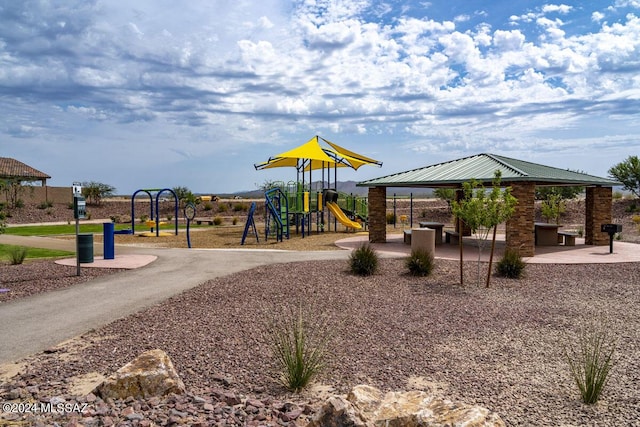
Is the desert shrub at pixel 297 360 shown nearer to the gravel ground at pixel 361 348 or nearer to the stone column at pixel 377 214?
the gravel ground at pixel 361 348

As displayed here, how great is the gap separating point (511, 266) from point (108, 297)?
959cm

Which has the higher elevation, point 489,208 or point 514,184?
point 514,184

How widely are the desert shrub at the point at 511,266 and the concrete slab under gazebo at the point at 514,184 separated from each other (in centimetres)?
392

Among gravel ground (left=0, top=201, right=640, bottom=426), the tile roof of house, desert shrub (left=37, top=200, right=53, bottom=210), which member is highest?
the tile roof of house

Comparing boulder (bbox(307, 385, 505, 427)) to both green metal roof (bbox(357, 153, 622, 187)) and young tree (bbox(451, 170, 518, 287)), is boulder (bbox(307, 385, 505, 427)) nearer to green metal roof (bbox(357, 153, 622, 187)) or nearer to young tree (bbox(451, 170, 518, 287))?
young tree (bbox(451, 170, 518, 287))

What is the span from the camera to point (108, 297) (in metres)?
10.4

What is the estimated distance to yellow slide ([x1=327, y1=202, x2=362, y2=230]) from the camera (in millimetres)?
25688

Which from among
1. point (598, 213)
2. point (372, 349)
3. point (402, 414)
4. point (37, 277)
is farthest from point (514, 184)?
point (37, 277)

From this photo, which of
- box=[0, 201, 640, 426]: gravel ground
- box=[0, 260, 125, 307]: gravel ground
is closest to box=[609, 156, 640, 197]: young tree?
box=[0, 201, 640, 426]: gravel ground

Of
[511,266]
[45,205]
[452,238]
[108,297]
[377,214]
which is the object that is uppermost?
[45,205]

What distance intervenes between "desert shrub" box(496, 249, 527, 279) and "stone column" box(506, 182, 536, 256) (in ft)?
12.0

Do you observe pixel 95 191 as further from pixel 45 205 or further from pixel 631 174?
pixel 631 174

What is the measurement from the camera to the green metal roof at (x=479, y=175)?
17.3m

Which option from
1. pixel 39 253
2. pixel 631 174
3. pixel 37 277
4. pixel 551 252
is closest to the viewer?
pixel 37 277
